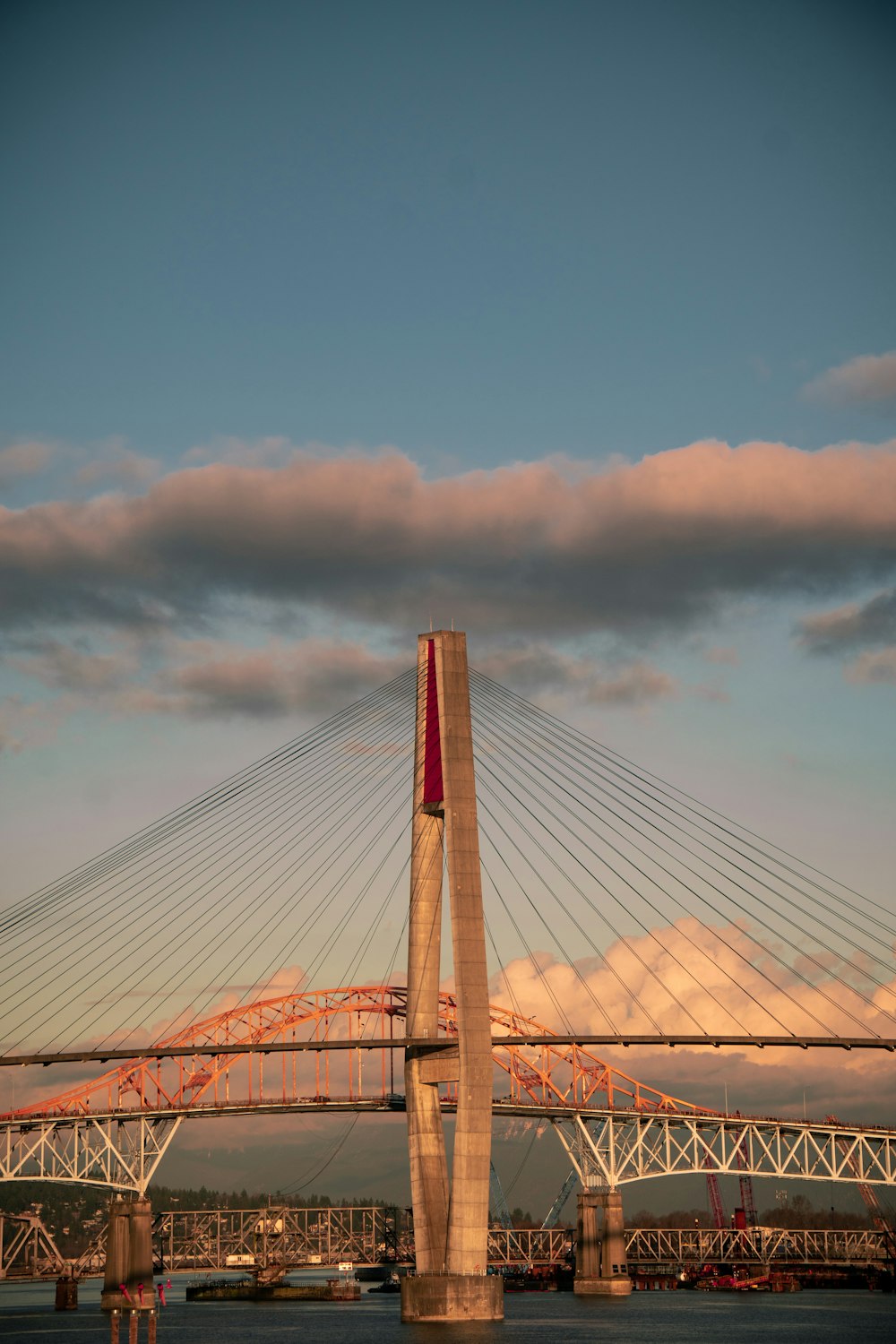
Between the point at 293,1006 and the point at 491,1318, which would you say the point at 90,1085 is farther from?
the point at 491,1318

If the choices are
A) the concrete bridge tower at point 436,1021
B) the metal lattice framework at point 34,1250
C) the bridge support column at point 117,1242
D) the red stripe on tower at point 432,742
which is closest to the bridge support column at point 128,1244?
the bridge support column at point 117,1242

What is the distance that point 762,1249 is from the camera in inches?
6604

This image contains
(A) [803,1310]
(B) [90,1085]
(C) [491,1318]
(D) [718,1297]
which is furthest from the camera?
(D) [718,1297]

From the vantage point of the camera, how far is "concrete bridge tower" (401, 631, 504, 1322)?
67.2 meters

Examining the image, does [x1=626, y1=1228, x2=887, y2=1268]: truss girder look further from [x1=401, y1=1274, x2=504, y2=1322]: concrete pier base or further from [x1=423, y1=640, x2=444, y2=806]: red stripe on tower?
[x1=423, y1=640, x2=444, y2=806]: red stripe on tower

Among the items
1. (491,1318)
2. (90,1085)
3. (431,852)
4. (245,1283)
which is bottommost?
(245,1283)

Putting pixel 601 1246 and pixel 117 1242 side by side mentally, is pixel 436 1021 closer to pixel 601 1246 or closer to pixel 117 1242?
pixel 117 1242

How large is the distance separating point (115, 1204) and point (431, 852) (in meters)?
40.1

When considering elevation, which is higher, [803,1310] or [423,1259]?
[423,1259]

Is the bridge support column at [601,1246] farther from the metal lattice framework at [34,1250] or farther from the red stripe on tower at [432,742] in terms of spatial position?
the red stripe on tower at [432,742]

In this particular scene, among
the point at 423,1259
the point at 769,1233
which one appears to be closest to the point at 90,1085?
the point at 423,1259

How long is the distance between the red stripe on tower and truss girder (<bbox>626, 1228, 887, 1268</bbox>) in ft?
363

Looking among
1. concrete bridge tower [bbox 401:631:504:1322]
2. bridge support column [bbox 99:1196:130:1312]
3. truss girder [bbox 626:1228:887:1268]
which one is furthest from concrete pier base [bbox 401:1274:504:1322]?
truss girder [bbox 626:1228:887:1268]

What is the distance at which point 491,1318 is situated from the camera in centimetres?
6756
